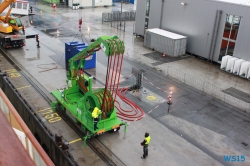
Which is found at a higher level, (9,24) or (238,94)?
(9,24)

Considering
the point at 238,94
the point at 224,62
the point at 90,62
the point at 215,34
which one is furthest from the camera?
the point at 215,34

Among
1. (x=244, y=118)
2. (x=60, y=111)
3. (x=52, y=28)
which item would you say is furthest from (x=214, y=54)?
(x=52, y=28)

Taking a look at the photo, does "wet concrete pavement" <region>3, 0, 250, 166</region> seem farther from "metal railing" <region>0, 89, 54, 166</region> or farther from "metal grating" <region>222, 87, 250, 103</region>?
"metal railing" <region>0, 89, 54, 166</region>

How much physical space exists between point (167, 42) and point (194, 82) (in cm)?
715

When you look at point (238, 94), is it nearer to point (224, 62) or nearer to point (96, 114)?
point (224, 62)

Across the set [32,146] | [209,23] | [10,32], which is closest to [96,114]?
[32,146]

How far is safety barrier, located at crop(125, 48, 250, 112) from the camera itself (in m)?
19.6

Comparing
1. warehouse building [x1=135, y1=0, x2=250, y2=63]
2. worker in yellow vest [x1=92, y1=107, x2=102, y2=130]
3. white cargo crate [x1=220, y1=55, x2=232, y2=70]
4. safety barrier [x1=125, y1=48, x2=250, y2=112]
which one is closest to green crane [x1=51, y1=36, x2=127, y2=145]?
worker in yellow vest [x1=92, y1=107, x2=102, y2=130]

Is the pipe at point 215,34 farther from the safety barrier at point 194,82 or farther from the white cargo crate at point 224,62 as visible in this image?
the safety barrier at point 194,82

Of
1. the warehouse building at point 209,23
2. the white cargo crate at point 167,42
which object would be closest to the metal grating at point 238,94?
the warehouse building at point 209,23

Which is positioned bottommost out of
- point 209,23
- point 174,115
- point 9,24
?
point 174,115

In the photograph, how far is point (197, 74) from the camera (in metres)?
24.1

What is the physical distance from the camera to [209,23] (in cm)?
2658

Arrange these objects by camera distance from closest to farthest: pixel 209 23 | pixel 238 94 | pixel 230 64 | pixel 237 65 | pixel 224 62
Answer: pixel 238 94, pixel 237 65, pixel 230 64, pixel 224 62, pixel 209 23
